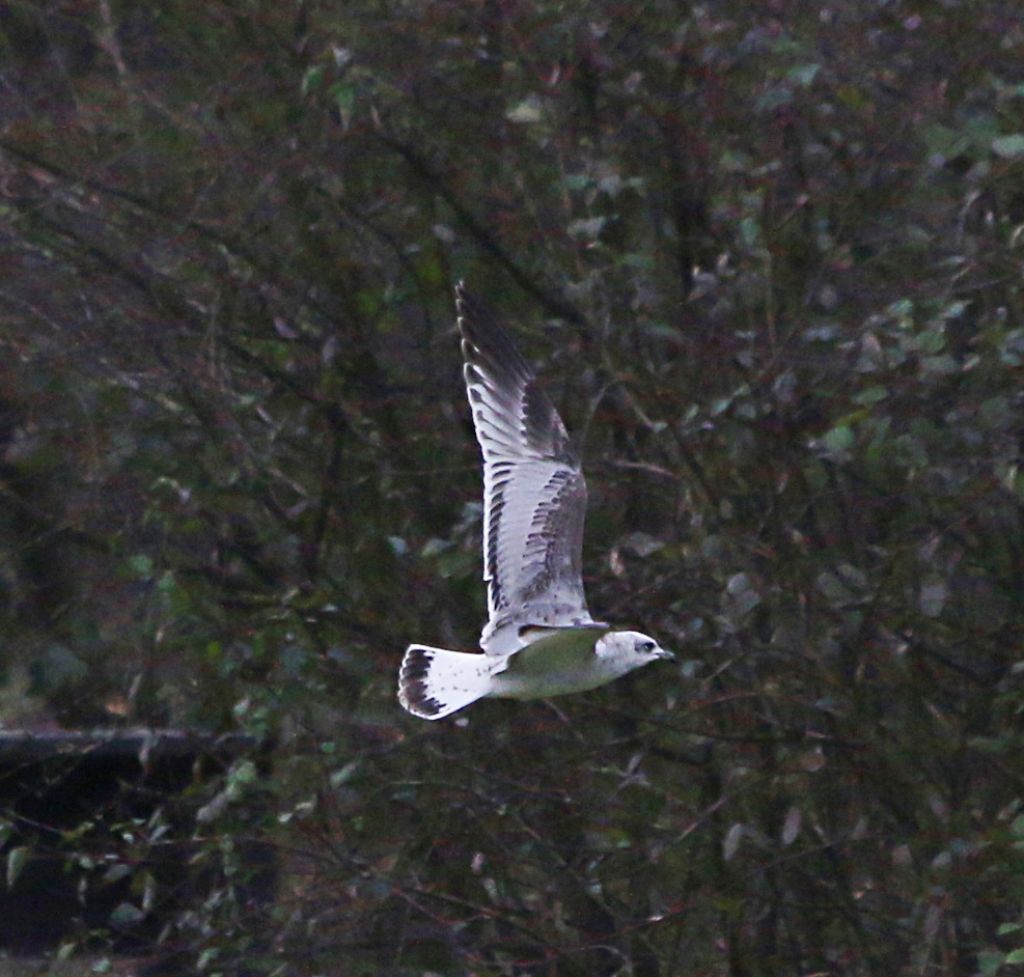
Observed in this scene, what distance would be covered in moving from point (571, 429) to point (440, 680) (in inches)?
40.4

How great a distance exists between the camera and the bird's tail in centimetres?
378

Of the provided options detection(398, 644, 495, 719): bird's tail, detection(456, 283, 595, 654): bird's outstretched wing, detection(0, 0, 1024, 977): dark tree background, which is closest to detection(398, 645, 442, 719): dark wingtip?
detection(398, 644, 495, 719): bird's tail

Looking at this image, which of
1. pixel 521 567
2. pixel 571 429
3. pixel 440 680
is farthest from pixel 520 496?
pixel 571 429

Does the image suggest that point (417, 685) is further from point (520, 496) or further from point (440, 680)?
point (520, 496)

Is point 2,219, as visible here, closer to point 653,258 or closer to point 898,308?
point 653,258

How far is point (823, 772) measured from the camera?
432 centimetres

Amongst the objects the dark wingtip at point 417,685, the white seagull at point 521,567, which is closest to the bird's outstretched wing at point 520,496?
the white seagull at point 521,567

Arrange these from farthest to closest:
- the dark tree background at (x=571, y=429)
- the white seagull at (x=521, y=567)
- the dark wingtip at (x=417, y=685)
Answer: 1. the dark tree background at (x=571, y=429)
2. the dark wingtip at (x=417, y=685)
3. the white seagull at (x=521, y=567)

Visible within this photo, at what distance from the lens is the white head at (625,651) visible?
→ 3.79 meters

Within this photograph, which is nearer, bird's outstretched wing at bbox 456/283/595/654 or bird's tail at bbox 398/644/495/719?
bird's tail at bbox 398/644/495/719

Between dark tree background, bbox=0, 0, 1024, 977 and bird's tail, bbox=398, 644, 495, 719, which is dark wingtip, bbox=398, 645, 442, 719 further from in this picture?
dark tree background, bbox=0, 0, 1024, 977

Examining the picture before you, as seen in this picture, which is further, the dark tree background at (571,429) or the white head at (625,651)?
the dark tree background at (571,429)

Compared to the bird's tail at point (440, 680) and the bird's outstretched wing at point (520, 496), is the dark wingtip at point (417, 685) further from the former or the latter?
the bird's outstretched wing at point (520, 496)

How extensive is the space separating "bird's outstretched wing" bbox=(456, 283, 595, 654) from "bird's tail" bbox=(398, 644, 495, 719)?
0.21 ft
